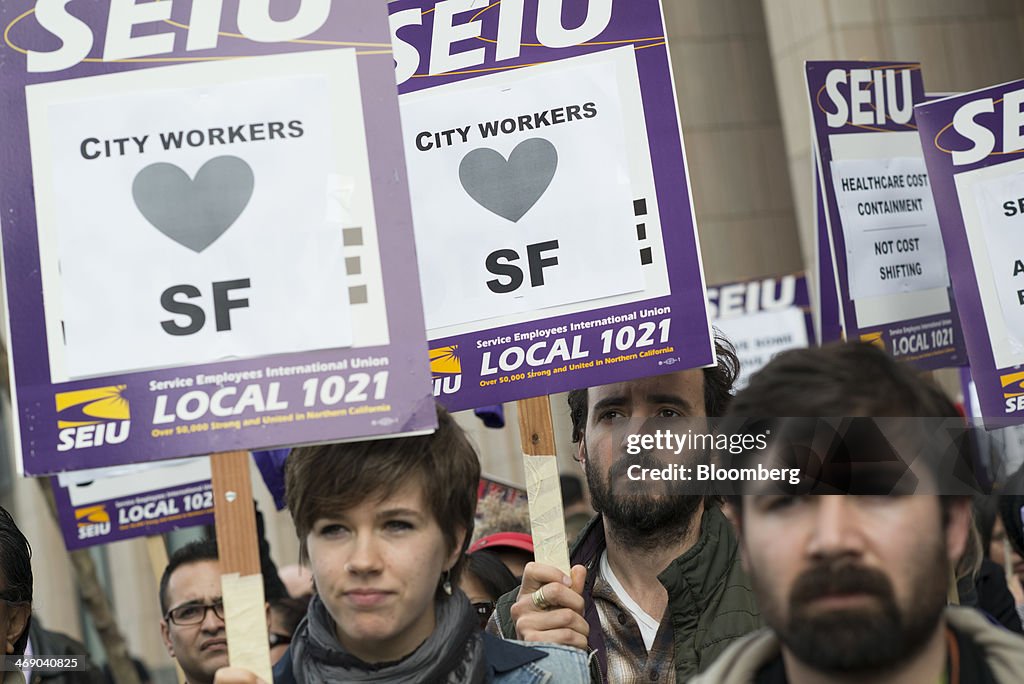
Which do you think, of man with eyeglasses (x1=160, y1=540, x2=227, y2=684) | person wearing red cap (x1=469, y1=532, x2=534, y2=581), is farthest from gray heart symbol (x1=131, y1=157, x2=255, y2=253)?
person wearing red cap (x1=469, y1=532, x2=534, y2=581)

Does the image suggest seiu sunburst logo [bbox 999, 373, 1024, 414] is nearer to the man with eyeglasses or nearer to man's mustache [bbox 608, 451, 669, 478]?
man's mustache [bbox 608, 451, 669, 478]

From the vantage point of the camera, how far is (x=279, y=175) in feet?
9.41

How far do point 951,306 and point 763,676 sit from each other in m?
3.91

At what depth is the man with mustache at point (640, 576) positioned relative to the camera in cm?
319

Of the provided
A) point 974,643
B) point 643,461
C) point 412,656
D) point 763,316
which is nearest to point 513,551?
point 412,656

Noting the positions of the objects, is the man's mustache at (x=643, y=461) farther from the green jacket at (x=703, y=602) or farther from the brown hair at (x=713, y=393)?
the brown hair at (x=713, y=393)

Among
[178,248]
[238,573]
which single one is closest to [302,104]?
[178,248]

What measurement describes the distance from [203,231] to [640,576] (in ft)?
4.74

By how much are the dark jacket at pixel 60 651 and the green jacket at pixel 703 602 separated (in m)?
1.32

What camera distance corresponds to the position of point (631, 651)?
3387 millimetres

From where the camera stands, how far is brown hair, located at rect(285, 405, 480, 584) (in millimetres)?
2764

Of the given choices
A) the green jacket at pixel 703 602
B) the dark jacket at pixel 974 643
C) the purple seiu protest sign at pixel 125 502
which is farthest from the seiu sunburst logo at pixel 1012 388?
the purple seiu protest sign at pixel 125 502

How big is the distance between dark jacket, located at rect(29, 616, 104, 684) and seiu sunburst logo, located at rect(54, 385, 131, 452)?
121cm

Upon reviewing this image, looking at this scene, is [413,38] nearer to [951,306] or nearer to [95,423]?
[95,423]
